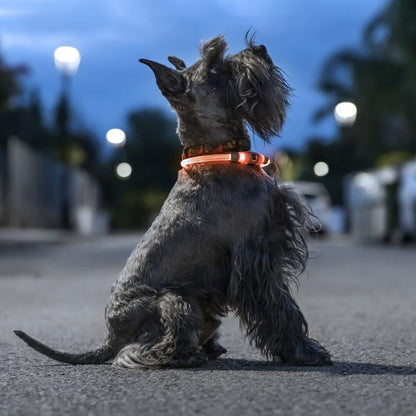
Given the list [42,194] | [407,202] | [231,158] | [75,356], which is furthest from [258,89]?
[42,194]

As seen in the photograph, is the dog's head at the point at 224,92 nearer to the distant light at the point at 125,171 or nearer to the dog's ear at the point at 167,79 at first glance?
the dog's ear at the point at 167,79

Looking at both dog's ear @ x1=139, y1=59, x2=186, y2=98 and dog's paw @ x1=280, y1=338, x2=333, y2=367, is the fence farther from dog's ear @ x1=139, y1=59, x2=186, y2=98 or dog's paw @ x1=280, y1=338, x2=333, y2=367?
dog's paw @ x1=280, y1=338, x2=333, y2=367

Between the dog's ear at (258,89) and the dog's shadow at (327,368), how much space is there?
3.65 ft

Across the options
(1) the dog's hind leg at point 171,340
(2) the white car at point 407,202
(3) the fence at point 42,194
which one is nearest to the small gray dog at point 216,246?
(1) the dog's hind leg at point 171,340

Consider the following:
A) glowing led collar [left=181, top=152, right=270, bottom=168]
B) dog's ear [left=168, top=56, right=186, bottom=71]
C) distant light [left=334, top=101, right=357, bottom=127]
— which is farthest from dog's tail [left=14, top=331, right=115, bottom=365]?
distant light [left=334, top=101, right=357, bottom=127]

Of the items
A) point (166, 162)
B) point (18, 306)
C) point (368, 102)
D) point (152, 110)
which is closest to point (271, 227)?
point (18, 306)

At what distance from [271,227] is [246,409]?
4.03 feet

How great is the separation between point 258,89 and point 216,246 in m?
0.75

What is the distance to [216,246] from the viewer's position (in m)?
4.48

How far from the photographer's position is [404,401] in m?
3.62

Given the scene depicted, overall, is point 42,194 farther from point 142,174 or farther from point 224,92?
point 142,174

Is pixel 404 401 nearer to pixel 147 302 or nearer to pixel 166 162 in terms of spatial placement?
pixel 147 302

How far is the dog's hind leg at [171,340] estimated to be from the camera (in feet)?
14.3

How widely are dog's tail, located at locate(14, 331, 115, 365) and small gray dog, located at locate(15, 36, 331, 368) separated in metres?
0.19
